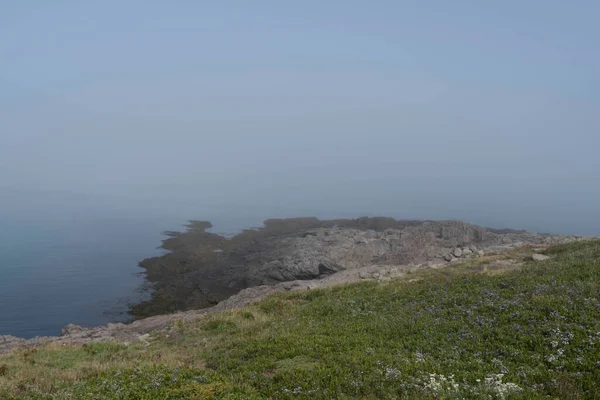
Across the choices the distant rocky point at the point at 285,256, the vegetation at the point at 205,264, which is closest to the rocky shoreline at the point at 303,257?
the distant rocky point at the point at 285,256

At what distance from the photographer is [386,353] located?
1262cm

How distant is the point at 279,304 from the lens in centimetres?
2512

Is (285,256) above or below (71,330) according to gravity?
above

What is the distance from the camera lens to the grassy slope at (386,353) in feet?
32.2

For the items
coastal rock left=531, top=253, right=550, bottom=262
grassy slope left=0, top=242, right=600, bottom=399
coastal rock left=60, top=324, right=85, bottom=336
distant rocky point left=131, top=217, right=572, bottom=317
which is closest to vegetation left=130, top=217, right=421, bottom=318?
distant rocky point left=131, top=217, right=572, bottom=317

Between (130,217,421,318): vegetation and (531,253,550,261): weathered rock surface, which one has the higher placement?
(531,253,550,261): weathered rock surface

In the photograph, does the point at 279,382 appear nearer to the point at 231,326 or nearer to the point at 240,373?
the point at 240,373

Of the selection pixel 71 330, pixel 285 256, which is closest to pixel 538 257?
pixel 285 256

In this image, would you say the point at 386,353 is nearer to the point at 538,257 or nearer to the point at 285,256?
the point at 538,257

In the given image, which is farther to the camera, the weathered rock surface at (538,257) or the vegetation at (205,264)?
the vegetation at (205,264)

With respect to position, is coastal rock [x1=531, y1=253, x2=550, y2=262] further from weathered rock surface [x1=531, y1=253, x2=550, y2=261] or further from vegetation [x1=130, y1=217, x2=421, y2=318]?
vegetation [x1=130, y1=217, x2=421, y2=318]

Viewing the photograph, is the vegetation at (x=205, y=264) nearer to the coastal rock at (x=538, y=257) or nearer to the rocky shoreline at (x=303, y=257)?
the rocky shoreline at (x=303, y=257)

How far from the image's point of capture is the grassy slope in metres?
9.80

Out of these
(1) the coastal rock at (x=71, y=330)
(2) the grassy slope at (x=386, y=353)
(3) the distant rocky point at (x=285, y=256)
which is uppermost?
(2) the grassy slope at (x=386, y=353)
